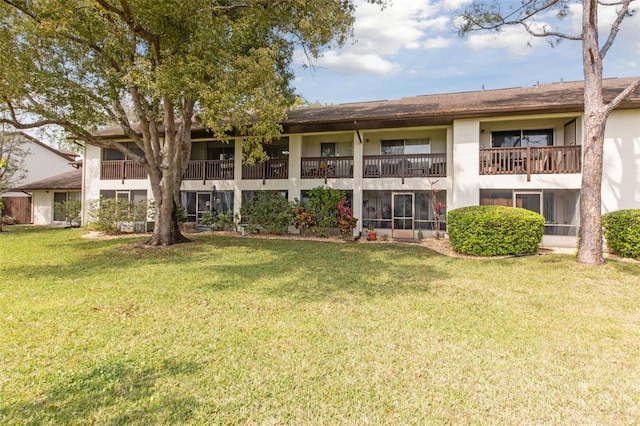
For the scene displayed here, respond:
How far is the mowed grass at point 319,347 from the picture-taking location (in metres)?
2.80

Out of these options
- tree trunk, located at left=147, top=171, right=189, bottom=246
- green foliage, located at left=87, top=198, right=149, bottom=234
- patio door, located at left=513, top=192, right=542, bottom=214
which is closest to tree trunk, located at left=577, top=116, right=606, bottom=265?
patio door, located at left=513, top=192, right=542, bottom=214

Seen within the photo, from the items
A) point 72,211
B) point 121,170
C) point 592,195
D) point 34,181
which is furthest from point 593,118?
point 34,181

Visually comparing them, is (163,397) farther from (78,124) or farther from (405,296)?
(78,124)

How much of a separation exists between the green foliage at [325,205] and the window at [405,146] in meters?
3.33

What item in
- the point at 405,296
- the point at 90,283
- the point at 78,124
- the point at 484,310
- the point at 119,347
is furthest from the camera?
the point at 78,124

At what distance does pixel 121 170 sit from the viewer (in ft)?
63.1

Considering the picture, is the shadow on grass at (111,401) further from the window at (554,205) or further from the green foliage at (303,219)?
the window at (554,205)

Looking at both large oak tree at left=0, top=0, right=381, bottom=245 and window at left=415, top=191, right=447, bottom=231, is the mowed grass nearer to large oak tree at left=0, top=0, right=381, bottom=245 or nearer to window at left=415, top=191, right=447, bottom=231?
large oak tree at left=0, top=0, right=381, bottom=245

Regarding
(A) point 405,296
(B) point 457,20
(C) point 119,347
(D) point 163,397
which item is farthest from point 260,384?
(B) point 457,20

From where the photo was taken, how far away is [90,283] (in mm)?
6875

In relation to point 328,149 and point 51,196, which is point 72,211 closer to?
point 51,196

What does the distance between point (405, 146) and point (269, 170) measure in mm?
6845

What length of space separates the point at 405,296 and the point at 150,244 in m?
9.97

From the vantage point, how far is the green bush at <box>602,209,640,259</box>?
9305 millimetres
